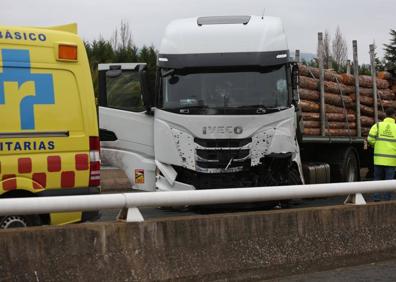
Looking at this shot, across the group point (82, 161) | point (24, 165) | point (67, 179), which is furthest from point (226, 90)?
point (24, 165)

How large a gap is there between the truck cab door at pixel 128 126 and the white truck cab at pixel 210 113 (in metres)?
0.02

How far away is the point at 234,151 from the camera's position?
9008 millimetres

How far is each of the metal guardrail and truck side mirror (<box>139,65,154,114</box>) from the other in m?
4.08

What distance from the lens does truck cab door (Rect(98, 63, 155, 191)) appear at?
31.4 ft

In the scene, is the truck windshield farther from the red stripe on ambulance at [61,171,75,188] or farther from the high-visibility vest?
the red stripe on ambulance at [61,171,75,188]

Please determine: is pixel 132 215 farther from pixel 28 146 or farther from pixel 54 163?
pixel 28 146

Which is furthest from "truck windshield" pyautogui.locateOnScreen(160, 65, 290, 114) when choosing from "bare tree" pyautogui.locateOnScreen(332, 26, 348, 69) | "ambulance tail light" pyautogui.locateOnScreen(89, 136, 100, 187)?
"bare tree" pyautogui.locateOnScreen(332, 26, 348, 69)

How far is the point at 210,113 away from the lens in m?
9.03

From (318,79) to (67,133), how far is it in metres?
7.65

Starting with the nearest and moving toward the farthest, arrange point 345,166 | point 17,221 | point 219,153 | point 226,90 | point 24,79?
1. point 17,221
2. point 24,79
3. point 219,153
4. point 226,90
5. point 345,166

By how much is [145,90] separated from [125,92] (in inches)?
Result: 27.4

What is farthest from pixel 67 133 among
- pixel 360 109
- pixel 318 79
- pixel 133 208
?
pixel 360 109

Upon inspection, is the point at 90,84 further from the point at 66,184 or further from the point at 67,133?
the point at 66,184

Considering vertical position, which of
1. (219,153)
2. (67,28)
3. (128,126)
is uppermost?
(67,28)
